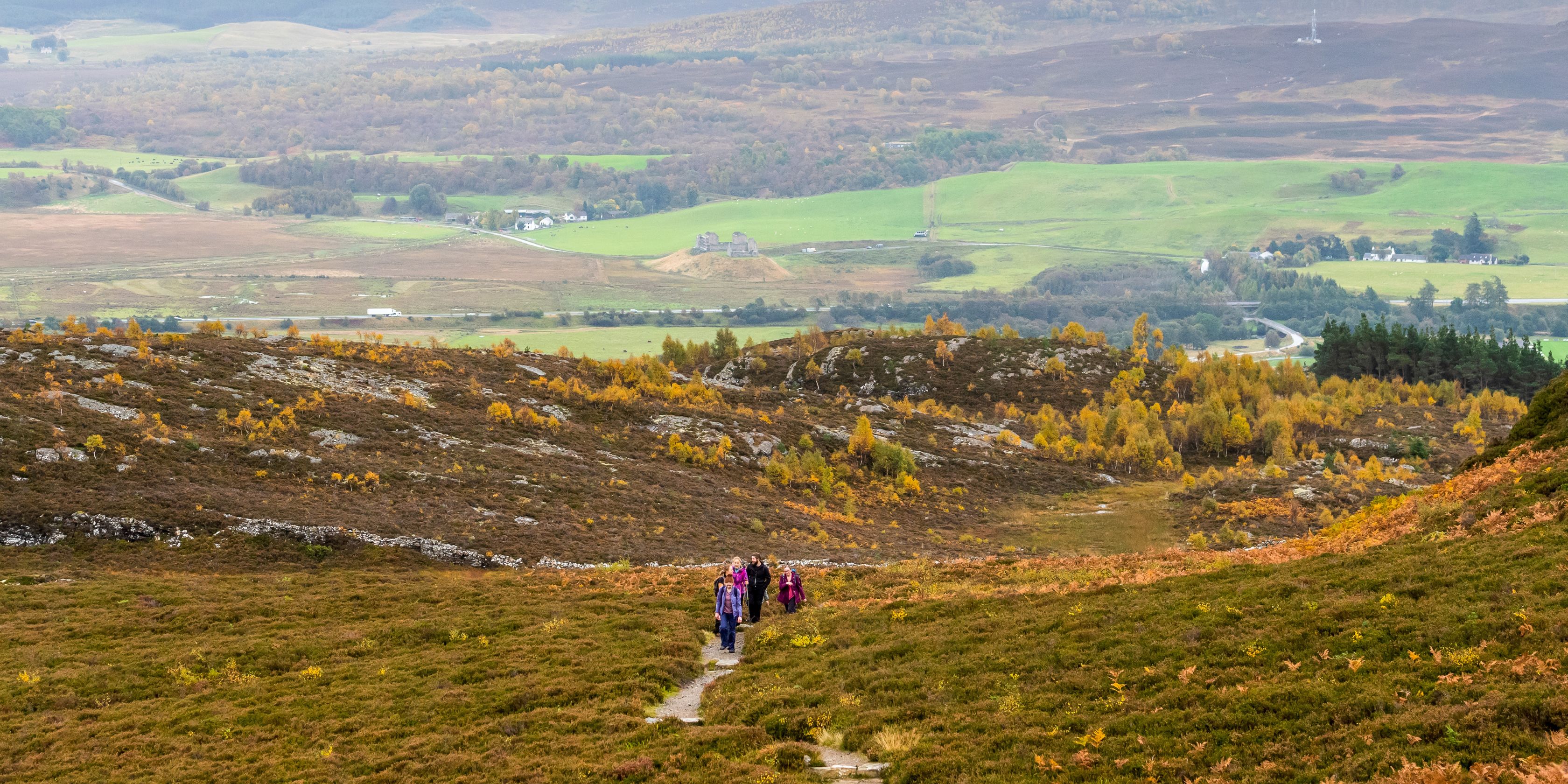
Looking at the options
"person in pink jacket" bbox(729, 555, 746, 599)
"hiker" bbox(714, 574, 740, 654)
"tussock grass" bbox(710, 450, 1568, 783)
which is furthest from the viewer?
"person in pink jacket" bbox(729, 555, 746, 599)

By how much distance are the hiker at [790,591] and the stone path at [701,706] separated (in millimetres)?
2129

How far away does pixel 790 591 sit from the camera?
41.7 meters

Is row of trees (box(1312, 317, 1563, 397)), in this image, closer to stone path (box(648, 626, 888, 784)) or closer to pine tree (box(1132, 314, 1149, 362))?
pine tree (box(1132, 314, 1149, 362))

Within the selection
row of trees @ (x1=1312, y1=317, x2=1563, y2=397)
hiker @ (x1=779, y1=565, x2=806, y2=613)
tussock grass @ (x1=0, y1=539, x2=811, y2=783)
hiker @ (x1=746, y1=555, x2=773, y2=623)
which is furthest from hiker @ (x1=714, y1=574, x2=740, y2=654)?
row of trees @ (x1=1312, y1=317, x2=1563, y2=397)

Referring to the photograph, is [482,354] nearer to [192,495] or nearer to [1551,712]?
[192,495]

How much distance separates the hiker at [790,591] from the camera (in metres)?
41.6

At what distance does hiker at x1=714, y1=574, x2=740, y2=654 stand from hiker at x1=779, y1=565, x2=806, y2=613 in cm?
449

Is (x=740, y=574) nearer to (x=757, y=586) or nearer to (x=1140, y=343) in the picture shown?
(x=757, y=586)

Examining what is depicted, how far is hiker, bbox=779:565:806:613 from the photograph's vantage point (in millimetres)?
41625

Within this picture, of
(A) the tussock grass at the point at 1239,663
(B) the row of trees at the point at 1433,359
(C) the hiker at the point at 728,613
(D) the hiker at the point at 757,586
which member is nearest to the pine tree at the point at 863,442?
(D) the hiker at the point at 757,586

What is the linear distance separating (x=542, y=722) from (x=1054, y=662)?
13250mm

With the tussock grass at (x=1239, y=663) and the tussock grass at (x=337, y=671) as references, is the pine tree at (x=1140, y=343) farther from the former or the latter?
the tussock grass at (x=337, y=671)

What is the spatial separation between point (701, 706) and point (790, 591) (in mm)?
11298

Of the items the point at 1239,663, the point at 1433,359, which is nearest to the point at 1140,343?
the point at 1433,359
